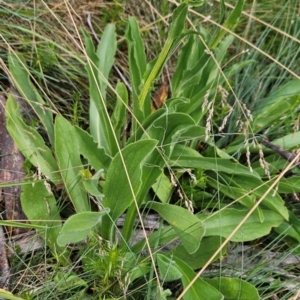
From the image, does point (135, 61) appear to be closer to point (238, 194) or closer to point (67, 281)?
point (238, 194)

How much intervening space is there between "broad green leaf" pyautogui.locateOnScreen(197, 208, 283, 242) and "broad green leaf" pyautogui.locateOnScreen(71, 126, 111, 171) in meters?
0.36

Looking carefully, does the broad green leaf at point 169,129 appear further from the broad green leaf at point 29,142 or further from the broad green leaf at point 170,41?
the broad green leaf at point 29,142

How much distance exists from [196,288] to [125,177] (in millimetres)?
377

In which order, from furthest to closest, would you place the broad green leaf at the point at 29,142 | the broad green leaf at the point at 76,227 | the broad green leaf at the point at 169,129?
the broad green leaf at the point at 29,142 < the broad green leaf at the point at 169,129 < the broad green leaf at the point at 76,227

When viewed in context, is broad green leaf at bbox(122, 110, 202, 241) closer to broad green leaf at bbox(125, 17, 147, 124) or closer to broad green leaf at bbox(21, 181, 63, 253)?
broad green leaf at bbox(125, 17, 147, 124)

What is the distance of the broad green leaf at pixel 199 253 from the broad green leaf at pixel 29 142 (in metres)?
0.45

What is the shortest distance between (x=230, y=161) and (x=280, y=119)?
27cm

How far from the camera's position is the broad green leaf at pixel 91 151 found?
1.65m

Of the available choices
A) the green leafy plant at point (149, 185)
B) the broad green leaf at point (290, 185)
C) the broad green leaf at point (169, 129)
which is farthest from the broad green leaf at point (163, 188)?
the broad green leaf at point (290, 185)

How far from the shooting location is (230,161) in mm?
1794

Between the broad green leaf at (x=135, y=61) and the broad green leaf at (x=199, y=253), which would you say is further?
the broad green leaf at (x=135, y=61)

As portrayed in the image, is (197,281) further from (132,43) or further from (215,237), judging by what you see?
(132,43)

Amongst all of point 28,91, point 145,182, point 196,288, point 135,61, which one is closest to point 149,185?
point 145,182

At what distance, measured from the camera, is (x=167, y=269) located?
147 cm
